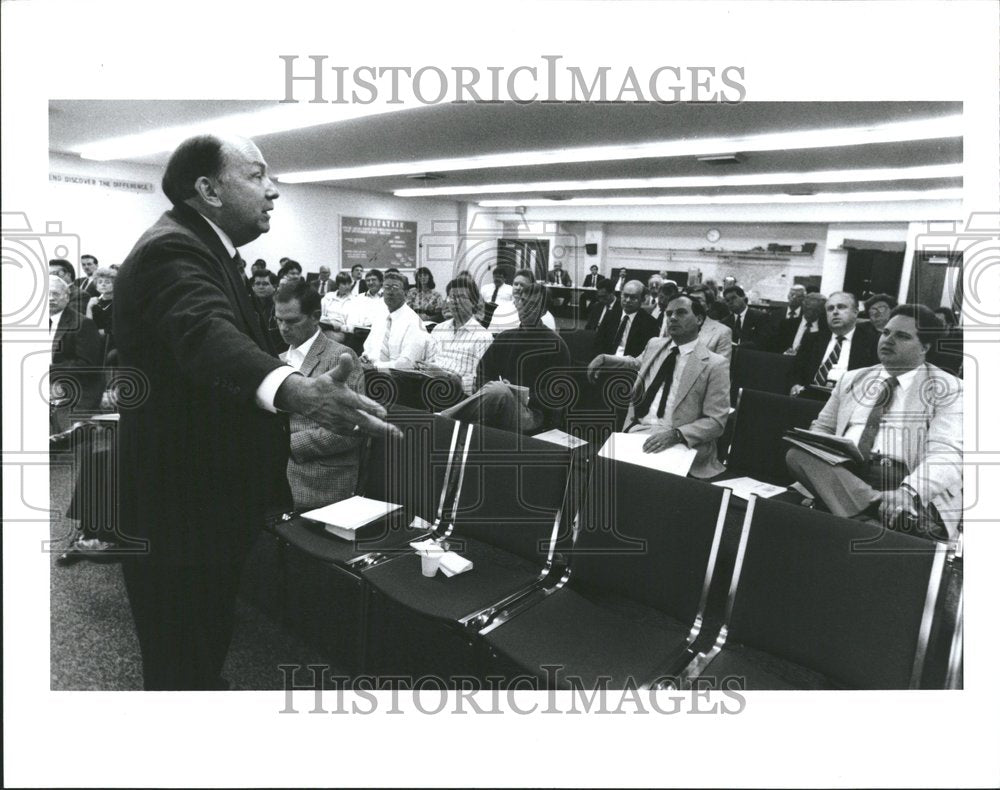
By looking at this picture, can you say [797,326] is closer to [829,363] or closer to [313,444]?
[829,363]

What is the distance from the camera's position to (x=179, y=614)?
1305 millimetres

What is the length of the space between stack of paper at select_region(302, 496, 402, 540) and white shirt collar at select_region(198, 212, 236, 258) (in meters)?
1.20

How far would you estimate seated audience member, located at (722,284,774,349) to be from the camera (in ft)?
21.7

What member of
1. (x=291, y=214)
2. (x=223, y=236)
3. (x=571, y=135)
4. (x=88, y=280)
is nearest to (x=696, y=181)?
(x=571, y=135)

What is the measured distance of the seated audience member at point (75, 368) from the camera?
13.4ft

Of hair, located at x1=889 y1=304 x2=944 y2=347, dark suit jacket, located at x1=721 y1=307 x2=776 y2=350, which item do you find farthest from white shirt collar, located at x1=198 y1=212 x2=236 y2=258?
dark suit jacket, located at x1=721 y1=307 x2=776 y2=350

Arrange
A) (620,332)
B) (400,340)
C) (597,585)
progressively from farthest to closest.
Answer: (620,332), (400,340), (597,585)

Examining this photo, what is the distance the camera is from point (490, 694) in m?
1.40

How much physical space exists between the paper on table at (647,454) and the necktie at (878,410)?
2.21ft

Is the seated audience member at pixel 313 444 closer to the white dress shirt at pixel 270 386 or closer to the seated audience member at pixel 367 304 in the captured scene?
the white dress shirt at pixel 270 386

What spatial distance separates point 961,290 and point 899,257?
41.8ft

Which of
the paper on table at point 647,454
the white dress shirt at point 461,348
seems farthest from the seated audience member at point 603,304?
the paper on table at point 647,454

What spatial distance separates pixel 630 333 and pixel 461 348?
1.95 m
